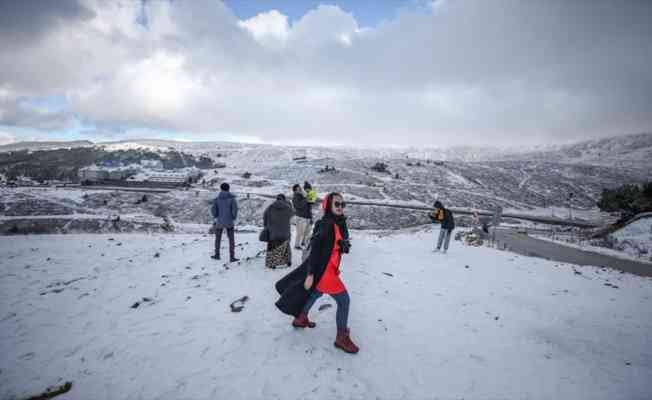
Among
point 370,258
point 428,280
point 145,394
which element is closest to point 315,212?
point 370,258

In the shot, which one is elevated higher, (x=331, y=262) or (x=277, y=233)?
(x=331, y=262)

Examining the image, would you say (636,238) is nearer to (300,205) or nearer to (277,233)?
(300,205)

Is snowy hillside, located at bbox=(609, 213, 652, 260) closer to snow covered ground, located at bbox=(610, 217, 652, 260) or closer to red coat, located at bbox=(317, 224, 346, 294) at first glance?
snow covered ground, located at bbox=(610, 217, 652, 260)

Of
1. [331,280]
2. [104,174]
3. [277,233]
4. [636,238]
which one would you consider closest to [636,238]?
[636,238]

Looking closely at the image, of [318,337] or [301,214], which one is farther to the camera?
[301,214]

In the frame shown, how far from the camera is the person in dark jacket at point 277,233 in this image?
26.7 ft

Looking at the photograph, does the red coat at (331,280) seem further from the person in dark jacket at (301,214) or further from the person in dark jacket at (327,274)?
the person in dark jacket at (301,214)

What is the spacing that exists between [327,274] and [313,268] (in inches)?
10.3

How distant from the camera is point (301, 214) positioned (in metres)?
10.5

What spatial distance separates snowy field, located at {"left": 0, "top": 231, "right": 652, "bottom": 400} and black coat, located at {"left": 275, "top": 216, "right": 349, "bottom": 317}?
69cm

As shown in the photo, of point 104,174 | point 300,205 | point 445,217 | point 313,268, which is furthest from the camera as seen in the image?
point 104,174

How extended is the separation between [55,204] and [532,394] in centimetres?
4533

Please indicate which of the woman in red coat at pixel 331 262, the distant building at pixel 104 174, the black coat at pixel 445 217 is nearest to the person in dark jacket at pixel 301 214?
the black coat at pixel 445 217

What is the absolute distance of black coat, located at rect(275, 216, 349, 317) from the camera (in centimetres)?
427
